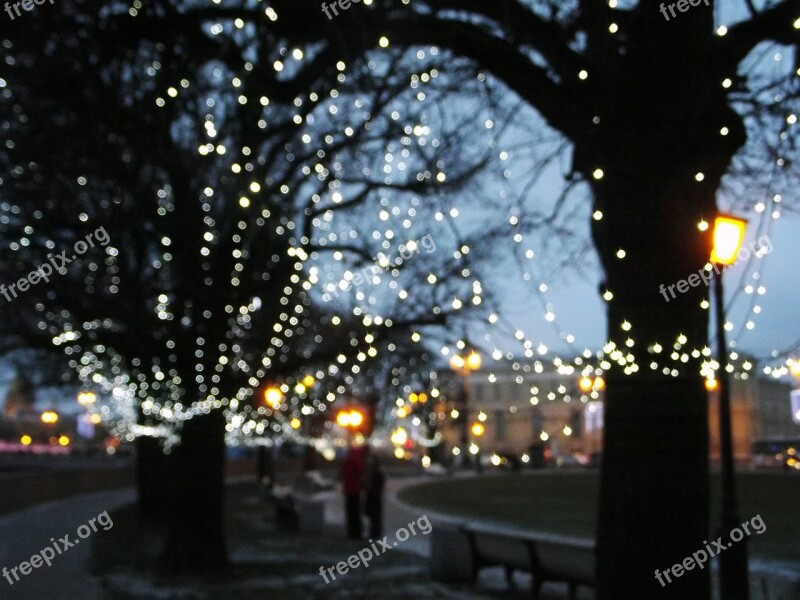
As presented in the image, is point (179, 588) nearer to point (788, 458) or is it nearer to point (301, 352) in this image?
point (301, 352)

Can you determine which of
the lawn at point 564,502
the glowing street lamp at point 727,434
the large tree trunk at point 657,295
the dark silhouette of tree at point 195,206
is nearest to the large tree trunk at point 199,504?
the dark silhouette of tree at point 195,206

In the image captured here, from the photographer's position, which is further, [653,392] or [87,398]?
[87,398]

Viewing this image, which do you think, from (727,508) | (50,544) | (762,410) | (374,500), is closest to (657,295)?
(727,508)

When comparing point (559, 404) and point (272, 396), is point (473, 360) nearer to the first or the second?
point (559, 404)

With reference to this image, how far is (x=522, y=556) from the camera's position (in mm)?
11602

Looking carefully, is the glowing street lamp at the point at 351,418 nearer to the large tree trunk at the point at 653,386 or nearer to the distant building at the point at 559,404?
the distant building at the point at 559,404

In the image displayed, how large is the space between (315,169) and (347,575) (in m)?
5.43

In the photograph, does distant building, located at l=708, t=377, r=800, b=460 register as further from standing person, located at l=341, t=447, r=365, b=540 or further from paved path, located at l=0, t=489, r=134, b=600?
paved path, located at l=0, t=489, r=134, b=600

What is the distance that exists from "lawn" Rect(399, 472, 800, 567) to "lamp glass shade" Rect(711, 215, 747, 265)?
665 centimetres

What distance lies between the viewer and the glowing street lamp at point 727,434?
8781 mm

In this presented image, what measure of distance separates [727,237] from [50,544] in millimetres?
12511

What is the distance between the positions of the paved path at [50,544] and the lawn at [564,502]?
8.22 metres

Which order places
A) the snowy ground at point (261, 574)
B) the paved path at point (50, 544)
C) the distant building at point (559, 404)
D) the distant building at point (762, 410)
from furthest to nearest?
the distant building at point (762, 410) → the paved path at point (50, 544) → the snowy ground at point (261, 574) → the distant building at point (559, 404)

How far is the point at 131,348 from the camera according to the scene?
14.1 m
